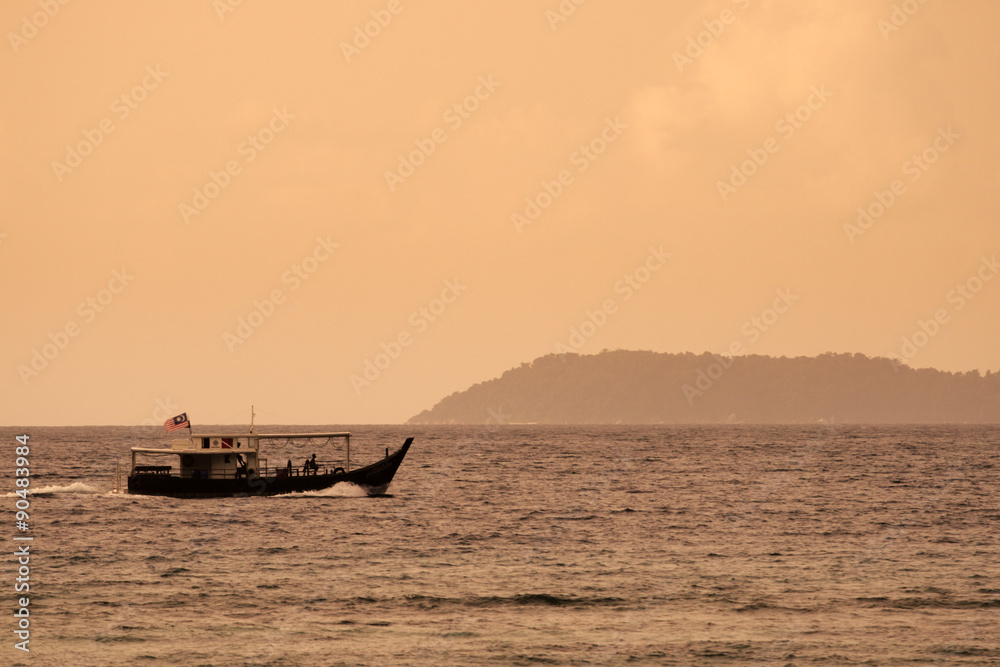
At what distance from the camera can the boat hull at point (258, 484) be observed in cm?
7119

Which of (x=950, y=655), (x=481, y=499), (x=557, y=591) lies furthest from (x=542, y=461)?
(x=950, y=655)

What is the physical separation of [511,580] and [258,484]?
3520 cm

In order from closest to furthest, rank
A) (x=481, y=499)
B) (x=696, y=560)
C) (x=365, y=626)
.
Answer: (x=365, y=626) → (x=696, y=560) → (x=481, y=499)

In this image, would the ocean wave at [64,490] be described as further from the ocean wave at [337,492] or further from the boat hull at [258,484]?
the ocean wave at [337,492]

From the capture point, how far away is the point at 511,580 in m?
41.2

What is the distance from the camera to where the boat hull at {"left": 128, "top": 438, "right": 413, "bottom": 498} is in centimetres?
7119

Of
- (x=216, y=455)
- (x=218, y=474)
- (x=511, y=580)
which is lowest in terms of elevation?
(x=511, y=580)

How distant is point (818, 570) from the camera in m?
43.5

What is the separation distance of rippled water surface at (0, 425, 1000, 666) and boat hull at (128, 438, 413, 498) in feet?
3.27

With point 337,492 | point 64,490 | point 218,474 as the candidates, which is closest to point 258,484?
point 218,474

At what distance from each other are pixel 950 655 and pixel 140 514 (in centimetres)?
5075

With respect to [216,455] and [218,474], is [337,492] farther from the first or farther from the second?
[216,455]

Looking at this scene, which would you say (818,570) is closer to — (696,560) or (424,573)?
(696,560)

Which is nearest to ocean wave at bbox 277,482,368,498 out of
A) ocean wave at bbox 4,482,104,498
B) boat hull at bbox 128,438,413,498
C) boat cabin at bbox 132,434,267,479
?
boat hull at bbox 128,438,413,498
